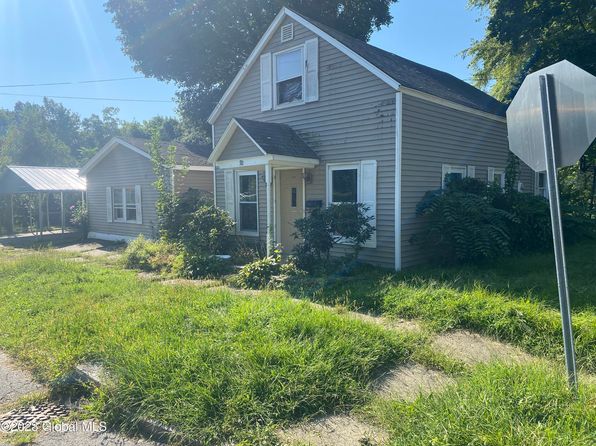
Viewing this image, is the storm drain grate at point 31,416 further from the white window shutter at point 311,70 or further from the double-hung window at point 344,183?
the white window shutter at point 311,70

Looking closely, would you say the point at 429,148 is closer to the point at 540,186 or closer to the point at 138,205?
the point at 540,186

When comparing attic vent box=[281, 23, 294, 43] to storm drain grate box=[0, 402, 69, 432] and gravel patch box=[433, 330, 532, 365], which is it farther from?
storm drain grate box=[0, 402, 69, 432]

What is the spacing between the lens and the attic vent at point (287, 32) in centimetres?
1066

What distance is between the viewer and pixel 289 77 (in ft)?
35.8

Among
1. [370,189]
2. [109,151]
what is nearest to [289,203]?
[370,189]

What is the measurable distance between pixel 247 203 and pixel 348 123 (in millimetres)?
3848

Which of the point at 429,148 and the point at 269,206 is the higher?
the point at 429,148

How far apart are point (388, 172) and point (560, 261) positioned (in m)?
6.02

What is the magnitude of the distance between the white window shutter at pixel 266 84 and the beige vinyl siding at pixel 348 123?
0.72 ft

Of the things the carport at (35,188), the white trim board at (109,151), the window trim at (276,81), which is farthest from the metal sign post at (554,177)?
the carport at (35,188)

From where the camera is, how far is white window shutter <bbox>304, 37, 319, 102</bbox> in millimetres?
10133

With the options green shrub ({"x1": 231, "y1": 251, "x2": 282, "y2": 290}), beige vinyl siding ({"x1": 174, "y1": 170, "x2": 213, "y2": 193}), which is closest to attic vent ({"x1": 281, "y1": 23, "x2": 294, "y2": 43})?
beige vinyl siding ({"x1": 174, "y1": 170, "x2": 213, "y2": 193})

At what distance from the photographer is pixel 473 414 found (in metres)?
2.80

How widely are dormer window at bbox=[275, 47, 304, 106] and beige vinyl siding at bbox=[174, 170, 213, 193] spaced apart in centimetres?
474
